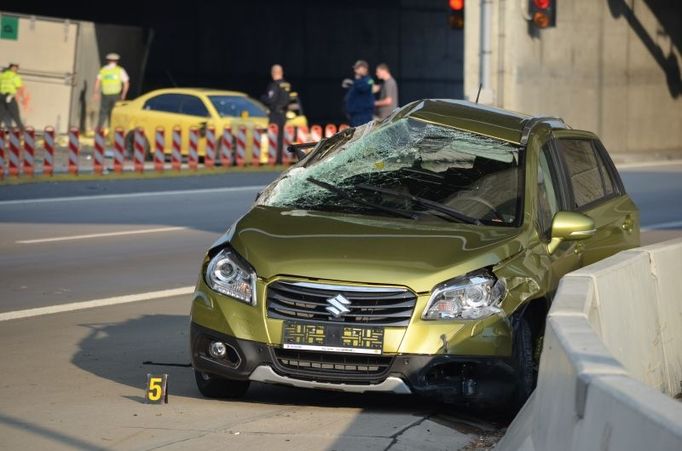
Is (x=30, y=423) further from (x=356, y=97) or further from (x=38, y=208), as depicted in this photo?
(x=356, y=97)

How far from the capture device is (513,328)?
7.63m

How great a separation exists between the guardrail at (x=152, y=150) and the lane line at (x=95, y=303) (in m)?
13.1

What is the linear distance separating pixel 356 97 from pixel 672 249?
1945cm

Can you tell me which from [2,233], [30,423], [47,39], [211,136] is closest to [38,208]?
[2,233]

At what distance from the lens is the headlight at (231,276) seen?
301 inches

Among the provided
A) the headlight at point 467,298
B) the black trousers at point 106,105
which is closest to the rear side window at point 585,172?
the headlight at point 467,298

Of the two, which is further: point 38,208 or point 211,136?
point 211,136

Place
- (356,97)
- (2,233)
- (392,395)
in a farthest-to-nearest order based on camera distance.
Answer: (356,97) < (2,233) < (392,395)

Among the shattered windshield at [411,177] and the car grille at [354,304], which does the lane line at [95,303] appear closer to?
the shattered windshield at [411,177]

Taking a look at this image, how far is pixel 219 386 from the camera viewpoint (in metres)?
8.05

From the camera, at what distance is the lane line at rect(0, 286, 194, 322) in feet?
36.8

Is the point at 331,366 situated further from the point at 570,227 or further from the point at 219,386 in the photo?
the point at 570,227

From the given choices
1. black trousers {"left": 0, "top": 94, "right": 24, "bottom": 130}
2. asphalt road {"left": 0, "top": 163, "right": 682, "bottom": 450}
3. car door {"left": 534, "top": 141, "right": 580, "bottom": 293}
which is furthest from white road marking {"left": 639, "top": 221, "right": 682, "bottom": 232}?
black trousers {"left": 0, "top": 94, "right": 24, "bottom": 130}

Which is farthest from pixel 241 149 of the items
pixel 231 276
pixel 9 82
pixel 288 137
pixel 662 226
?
pixel 231 276
